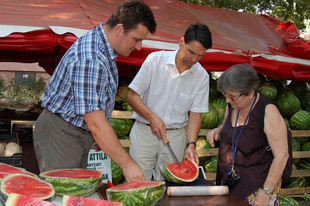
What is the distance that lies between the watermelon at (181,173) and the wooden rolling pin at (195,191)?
0.77ft

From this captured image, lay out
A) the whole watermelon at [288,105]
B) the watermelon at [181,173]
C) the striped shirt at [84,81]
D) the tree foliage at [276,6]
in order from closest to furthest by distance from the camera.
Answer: the striped shirt at [84,81] → the watermelon at [181,173] → the whole watermelon at [288,105] → the tree foliage at [276,6]

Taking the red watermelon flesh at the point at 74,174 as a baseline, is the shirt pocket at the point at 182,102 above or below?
above

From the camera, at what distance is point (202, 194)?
8.52 feet

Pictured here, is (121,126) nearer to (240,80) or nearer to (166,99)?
(166,99)

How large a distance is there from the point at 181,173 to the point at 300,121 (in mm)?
3743

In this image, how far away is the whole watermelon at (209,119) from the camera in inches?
217

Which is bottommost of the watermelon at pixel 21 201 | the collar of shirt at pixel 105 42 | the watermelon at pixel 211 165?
the watermelon at pixel 211 165

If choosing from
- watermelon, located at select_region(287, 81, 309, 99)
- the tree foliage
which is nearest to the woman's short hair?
watermelon, located at select_region(287, 81, 309, 99)

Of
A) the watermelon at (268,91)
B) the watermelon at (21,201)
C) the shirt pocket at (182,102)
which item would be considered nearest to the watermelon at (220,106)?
the watermelon at (268,91)

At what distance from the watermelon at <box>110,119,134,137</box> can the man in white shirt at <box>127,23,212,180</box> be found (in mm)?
1347

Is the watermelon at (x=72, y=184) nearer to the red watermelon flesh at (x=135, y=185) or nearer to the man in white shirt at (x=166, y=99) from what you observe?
the red watermelon flesh at (x=135, y=185)

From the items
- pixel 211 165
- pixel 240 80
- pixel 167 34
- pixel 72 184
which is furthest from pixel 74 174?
pixel 167 34

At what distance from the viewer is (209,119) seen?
5523mm

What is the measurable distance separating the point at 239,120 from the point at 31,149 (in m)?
6.42
